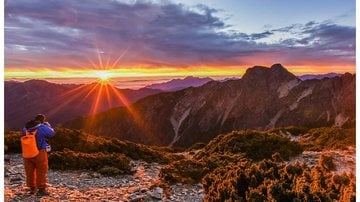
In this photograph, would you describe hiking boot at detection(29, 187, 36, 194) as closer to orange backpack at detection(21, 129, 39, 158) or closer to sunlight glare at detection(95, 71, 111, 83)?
orange backpack at detection(21, 129, 39, 158)

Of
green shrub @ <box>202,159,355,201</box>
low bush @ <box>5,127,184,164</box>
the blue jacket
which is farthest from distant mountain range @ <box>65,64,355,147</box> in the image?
green shrub @ <box>202,159,355,201</box>

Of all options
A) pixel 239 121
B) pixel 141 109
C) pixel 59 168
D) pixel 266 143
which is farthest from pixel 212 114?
pixel 59 168

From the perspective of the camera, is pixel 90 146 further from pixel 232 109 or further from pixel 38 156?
pixel 232 109

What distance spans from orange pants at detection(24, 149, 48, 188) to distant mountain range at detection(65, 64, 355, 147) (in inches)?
1460

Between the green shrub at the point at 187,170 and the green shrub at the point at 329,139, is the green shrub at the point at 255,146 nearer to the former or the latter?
the green shrub at the point at 329,139

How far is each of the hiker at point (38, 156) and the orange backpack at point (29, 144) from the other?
0.02 metres

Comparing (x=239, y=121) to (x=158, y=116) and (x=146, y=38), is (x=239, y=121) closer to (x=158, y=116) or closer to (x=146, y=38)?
(x=158, y=116)

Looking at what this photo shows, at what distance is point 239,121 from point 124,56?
5293 cm

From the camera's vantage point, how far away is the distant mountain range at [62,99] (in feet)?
51.5

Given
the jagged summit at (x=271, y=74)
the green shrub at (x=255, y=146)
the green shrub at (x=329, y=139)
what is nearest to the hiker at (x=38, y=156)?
the green shrub at (x=255, y=146)

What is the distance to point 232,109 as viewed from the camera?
66438mm

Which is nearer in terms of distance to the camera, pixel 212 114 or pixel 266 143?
pixel 266 143

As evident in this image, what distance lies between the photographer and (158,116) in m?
65.1

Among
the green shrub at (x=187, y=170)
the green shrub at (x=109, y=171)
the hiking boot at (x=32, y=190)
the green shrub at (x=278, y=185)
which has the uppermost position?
the green shrub at (x=278, y=185)
